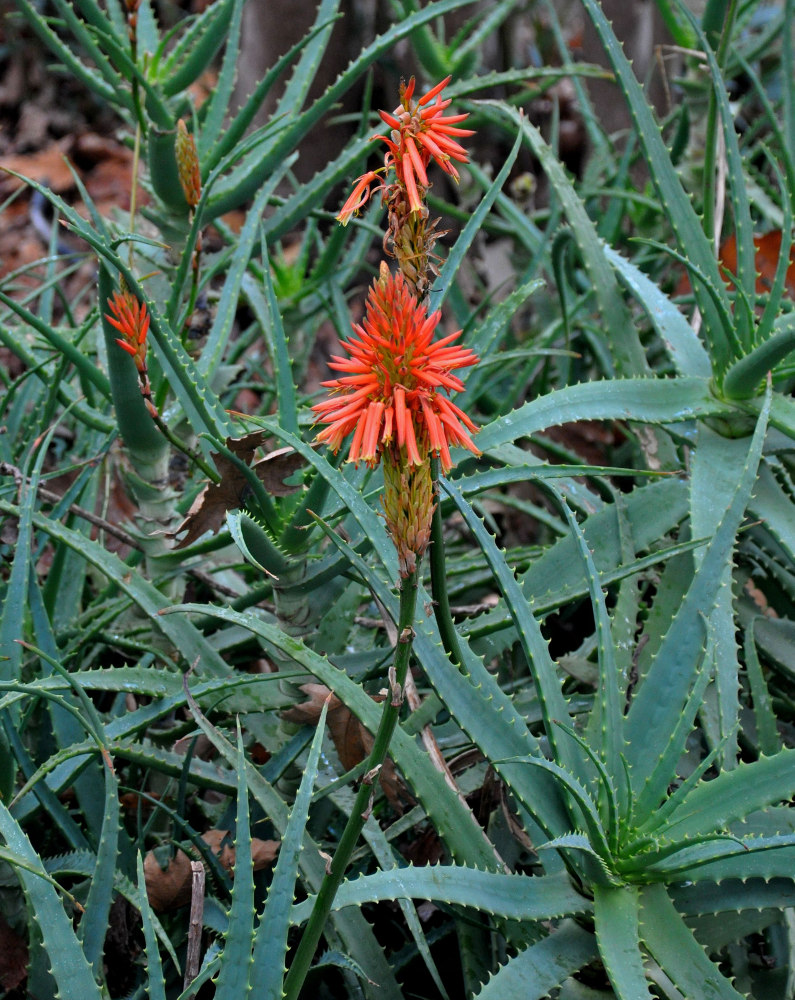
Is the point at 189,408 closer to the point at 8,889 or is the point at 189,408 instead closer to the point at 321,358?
the point at 8,889

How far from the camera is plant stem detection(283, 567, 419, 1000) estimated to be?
547 mm

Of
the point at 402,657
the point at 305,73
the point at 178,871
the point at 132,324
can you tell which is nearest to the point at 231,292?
the point at 132,324

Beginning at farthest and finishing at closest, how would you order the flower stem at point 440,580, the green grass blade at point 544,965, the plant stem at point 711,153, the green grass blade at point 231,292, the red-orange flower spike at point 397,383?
1. the plant stem at point 711,153
2. the green grass blade at point 231,292
3. the green grass blade at point 544,965
4. the flower stem at point 440,580
5. the red-orange flower spike at point 397,383

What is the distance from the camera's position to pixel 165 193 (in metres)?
1.43

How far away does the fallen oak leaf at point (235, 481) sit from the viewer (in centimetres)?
92

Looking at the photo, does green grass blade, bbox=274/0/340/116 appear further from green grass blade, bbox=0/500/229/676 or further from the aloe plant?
green grass blade, bbox=0/500/229/676

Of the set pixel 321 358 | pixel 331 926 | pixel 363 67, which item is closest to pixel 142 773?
pixel 331 926

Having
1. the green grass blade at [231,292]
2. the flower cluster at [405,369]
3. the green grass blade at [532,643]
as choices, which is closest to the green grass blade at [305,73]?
the green grass blade at [231,292]

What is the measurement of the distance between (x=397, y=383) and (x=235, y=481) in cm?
44

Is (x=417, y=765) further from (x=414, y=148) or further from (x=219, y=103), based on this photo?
(x=219, y=103)

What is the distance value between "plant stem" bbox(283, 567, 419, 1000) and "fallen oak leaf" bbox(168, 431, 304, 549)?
37cm

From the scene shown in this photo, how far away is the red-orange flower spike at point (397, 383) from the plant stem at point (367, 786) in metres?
0.08

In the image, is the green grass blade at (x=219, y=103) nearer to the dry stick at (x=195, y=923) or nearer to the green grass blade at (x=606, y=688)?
the green grass blade at (x=606, y=688)

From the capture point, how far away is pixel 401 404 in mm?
523
